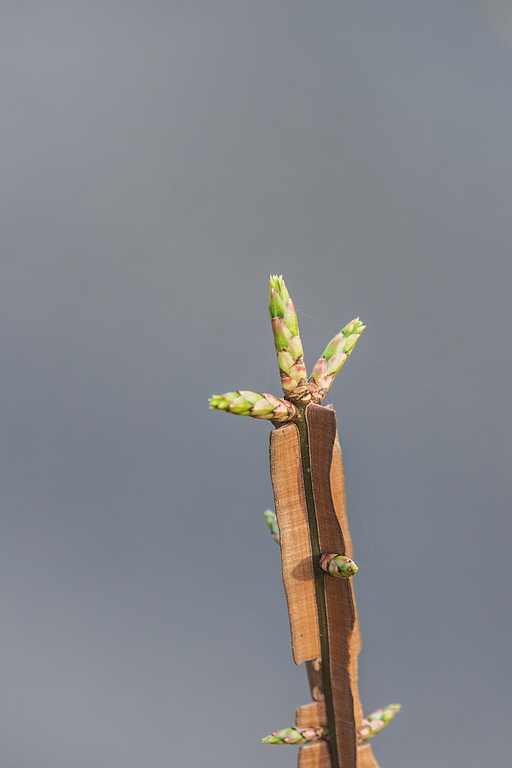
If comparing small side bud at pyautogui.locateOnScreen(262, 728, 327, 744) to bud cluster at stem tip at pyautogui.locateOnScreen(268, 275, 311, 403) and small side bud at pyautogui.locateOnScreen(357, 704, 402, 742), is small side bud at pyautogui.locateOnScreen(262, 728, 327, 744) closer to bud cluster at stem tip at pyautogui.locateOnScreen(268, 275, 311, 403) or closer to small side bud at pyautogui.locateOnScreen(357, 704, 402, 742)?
small side bud at pyautogui.locateOnScreen(357, 704, 402, 742)

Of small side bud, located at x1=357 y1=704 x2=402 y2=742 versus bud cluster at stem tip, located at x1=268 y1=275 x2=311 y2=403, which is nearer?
bud cluster at stem tip, located at x1=268 y1=275 x2=311 y2=403

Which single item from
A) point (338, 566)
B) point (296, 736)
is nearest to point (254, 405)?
point (338, 566)

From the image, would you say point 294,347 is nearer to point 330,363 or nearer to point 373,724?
point 330,363

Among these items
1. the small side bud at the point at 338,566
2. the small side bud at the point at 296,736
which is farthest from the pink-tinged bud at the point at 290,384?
the small side bud at the point at 296,736

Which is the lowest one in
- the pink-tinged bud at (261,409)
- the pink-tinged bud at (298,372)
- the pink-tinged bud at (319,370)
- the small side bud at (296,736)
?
the small side bud at (296,736)

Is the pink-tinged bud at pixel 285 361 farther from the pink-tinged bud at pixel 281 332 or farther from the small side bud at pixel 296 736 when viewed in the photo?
the small side bud at pixel 296 736

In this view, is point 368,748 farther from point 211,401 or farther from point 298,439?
point 211,401

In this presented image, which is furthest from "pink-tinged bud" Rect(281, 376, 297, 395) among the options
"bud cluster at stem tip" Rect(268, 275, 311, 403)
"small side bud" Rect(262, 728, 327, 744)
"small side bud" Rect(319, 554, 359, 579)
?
"small side bud" Rect(262, 728, 327, 744)
